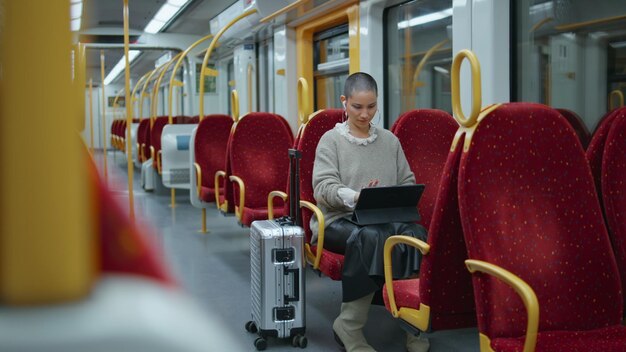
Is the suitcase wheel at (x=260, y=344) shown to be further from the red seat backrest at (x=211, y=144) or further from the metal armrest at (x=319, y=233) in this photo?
the red seat backrest at (x=211, y=144)

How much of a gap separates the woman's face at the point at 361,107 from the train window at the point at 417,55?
4.89ft

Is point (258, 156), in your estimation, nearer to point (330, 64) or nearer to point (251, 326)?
point (330, 64)

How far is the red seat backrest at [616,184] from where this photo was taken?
2.46m

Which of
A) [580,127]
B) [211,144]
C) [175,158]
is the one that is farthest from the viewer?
[175,158]

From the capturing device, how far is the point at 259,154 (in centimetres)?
548

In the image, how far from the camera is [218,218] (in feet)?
27.8

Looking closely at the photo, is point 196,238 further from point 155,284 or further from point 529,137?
point 155,284

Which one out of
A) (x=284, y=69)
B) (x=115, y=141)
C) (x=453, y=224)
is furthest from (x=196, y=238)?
(x=115, y=141)

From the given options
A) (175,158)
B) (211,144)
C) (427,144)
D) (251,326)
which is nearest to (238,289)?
(251,326)

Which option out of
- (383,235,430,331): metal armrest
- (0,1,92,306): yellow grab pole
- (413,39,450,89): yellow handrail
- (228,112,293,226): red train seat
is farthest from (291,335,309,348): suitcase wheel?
(0,1,92,306): yellow grab pole

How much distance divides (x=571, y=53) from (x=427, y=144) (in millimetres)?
868

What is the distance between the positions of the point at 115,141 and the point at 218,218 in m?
13.7

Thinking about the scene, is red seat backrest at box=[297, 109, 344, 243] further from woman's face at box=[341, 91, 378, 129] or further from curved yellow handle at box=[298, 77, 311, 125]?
woman's face at box=[341, 91, 378, 129]

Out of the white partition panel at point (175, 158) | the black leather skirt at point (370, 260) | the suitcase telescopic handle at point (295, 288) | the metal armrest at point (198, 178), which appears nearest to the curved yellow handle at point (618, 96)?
the black leather skirt at point (370, 260)
